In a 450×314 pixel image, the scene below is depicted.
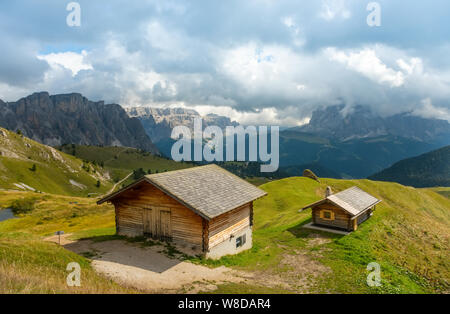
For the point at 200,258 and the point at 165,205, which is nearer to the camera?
the point at 200,258

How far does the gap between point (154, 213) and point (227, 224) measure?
6966mm

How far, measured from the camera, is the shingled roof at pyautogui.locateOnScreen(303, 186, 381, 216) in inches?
1387

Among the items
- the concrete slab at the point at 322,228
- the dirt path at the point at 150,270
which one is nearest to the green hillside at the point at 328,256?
the concrete slab at the point at 322,228

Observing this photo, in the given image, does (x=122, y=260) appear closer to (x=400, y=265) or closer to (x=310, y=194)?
(x=400, y=265)

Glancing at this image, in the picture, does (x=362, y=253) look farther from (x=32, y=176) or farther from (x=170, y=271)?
(x=32, y=176)

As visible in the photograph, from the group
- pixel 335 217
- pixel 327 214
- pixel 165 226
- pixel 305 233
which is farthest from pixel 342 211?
pixel 165 226

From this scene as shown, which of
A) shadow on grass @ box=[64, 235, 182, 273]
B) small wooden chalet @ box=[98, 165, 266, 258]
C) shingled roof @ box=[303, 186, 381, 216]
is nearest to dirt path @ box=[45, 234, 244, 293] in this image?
shadow on grass @ box=[64, 235, 182, 273]

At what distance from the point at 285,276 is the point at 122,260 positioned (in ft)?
41.9

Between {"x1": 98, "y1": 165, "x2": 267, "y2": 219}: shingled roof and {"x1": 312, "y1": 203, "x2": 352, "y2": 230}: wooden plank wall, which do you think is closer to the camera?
{"x1": 98, "y1": 165, "x2": 267, "y2": 219}: shingled roof

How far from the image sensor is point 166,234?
2578 cm

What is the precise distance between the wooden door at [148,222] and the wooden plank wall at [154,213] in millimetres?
395

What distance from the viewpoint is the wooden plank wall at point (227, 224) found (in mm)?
24547

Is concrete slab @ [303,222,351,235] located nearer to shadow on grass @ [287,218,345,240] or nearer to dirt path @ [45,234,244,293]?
shadow on grass @ [287,218,345,240]
